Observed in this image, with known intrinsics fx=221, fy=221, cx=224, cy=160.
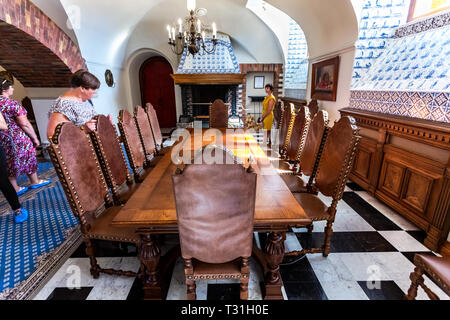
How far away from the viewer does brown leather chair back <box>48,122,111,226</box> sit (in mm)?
1234

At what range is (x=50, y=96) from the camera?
4246mm

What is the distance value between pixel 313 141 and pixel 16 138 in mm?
3393

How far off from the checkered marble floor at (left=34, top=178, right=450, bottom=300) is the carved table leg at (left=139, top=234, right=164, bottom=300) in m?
0.10

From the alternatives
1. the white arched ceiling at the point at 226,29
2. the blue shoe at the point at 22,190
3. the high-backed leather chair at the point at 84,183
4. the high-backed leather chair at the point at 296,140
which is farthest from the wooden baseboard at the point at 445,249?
the white arched ceiling at the point at 226,29

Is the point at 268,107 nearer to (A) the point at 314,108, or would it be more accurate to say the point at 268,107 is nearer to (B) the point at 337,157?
(A) the point at 314,108

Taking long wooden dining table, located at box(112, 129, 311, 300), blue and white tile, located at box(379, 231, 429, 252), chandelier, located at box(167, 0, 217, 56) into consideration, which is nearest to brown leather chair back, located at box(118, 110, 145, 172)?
long wooden dining table, located at box(112, 129, 311, 300)

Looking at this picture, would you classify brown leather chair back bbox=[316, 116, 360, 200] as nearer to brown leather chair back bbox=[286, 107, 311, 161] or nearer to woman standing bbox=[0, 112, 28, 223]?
brown leather chair back bbox=[286, 107, 311, 161]

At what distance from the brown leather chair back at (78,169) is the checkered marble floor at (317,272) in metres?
0.48

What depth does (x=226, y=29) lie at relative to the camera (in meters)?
5.99

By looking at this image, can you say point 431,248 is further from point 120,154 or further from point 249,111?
point 249,111

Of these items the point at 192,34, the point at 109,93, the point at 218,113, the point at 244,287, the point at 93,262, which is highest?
the point at 192,34

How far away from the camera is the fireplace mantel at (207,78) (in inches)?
231

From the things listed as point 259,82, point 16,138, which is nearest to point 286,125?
point 16,138
